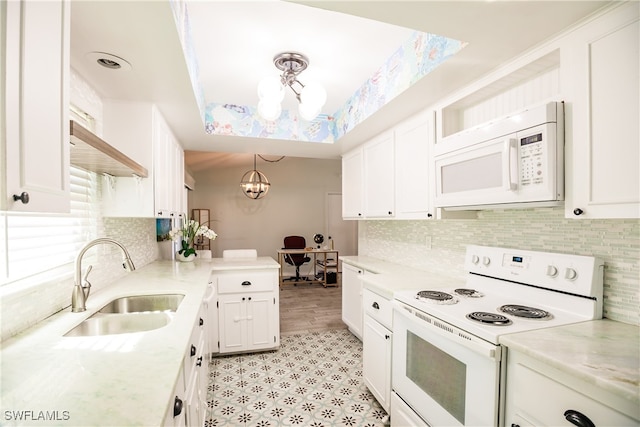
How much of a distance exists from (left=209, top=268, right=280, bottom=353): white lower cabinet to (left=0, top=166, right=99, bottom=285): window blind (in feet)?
4.06

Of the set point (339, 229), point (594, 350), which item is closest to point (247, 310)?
point (594, 350)

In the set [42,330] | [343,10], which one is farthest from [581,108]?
[42,330]

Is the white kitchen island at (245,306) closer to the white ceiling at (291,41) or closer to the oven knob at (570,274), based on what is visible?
the white ceiling at (291,41)

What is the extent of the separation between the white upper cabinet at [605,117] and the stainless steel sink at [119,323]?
75.5 inches

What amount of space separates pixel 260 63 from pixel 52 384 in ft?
6.71

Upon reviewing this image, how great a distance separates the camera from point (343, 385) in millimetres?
2410

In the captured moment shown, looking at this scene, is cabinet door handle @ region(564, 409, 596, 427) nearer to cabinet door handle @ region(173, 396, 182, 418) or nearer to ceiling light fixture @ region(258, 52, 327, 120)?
cabinet door handle @ region(173, 396, 182, 418)

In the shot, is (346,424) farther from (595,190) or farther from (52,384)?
(595,190)

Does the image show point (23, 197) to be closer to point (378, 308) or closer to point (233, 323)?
point (378, 308)

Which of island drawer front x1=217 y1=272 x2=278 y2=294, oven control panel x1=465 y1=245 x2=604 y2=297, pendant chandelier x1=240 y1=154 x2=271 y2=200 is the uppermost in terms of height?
pendant chandelier x1=240 y1=154 x2=271 y2=200

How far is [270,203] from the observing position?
7117mm

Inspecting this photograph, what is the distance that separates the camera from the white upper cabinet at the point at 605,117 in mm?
1064

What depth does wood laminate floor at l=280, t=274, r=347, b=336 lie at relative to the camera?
3.76 metres

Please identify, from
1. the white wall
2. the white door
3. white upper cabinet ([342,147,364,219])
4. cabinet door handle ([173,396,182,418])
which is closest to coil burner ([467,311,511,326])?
cabinet door handle ([173,396,182,418])
